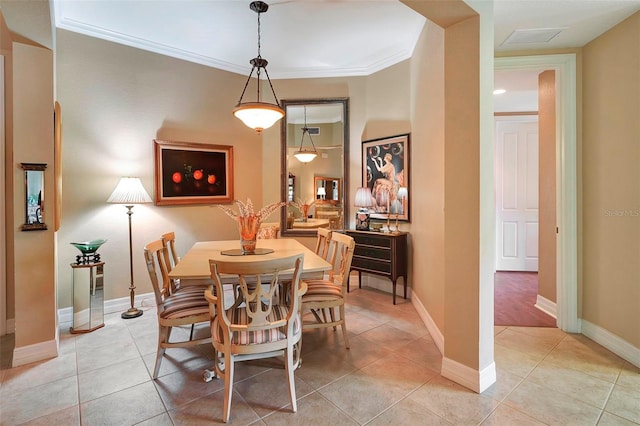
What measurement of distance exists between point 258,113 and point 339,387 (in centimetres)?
230

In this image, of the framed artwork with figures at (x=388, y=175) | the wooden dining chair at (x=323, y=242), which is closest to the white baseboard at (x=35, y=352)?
the wooden dining chair at (x=323, y=242)

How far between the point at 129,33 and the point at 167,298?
295cm

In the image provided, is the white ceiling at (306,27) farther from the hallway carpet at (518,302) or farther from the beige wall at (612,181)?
the hallway carpet at (518,302)

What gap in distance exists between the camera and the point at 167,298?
7.97 feet

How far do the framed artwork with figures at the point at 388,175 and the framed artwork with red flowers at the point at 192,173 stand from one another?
1880mm

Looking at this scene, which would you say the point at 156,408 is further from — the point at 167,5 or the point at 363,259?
the point at 167,5

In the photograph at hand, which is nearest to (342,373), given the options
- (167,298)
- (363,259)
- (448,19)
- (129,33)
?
(167,298)

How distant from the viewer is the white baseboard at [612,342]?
7.71 ft

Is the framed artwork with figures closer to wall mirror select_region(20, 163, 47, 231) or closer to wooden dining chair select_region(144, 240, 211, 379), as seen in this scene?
wooden dining chair select_region(144, 240, 211, 379)

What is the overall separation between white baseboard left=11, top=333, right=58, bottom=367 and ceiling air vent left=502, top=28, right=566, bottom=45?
4541 mm

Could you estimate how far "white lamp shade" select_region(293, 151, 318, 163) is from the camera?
4445 mm

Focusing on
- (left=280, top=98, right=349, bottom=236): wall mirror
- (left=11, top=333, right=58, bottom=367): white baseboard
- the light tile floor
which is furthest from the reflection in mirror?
(left=11, top=333, right=58, bottom=367): white baseboard

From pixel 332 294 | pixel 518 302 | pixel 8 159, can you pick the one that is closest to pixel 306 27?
pixel 332 294

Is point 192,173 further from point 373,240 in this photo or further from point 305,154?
point 373,240
